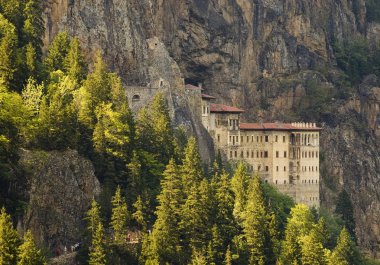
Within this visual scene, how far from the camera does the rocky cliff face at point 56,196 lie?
117562mm

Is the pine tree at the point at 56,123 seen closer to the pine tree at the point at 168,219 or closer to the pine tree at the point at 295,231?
the pine tree at the point at 168,219

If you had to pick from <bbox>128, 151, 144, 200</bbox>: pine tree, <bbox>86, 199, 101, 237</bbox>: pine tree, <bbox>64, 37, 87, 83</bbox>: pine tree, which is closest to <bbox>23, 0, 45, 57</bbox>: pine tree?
<bbox>64, 37, 87, 83</bbox>: pine tree

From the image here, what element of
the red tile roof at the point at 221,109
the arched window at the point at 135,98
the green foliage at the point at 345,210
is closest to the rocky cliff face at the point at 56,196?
the arched window at the point at 135,98

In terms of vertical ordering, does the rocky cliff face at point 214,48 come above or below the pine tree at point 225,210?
above

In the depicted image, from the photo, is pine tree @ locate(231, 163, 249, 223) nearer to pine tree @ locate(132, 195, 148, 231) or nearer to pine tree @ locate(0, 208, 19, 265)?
pine tree @ locate(132, 195, 148, 231)

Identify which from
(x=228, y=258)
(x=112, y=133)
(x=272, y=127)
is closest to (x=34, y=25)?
(x=112, y=133)

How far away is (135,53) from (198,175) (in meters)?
26.8

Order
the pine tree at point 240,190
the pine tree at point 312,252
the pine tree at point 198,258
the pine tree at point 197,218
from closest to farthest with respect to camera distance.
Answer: the pine tree at point 198,258
the pine tree at point 197,218
the pine tree at point 312,252
the pine tree at point 240,190

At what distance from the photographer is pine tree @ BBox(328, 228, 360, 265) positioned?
13762 cm

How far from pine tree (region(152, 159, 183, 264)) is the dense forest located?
10cm

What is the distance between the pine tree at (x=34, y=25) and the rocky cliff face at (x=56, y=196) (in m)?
18.7

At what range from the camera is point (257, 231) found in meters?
131

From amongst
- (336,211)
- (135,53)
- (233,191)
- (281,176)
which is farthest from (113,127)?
(336,211)

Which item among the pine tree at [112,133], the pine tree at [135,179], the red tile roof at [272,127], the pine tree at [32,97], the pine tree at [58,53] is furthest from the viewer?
the red tile roof at [272,127]
